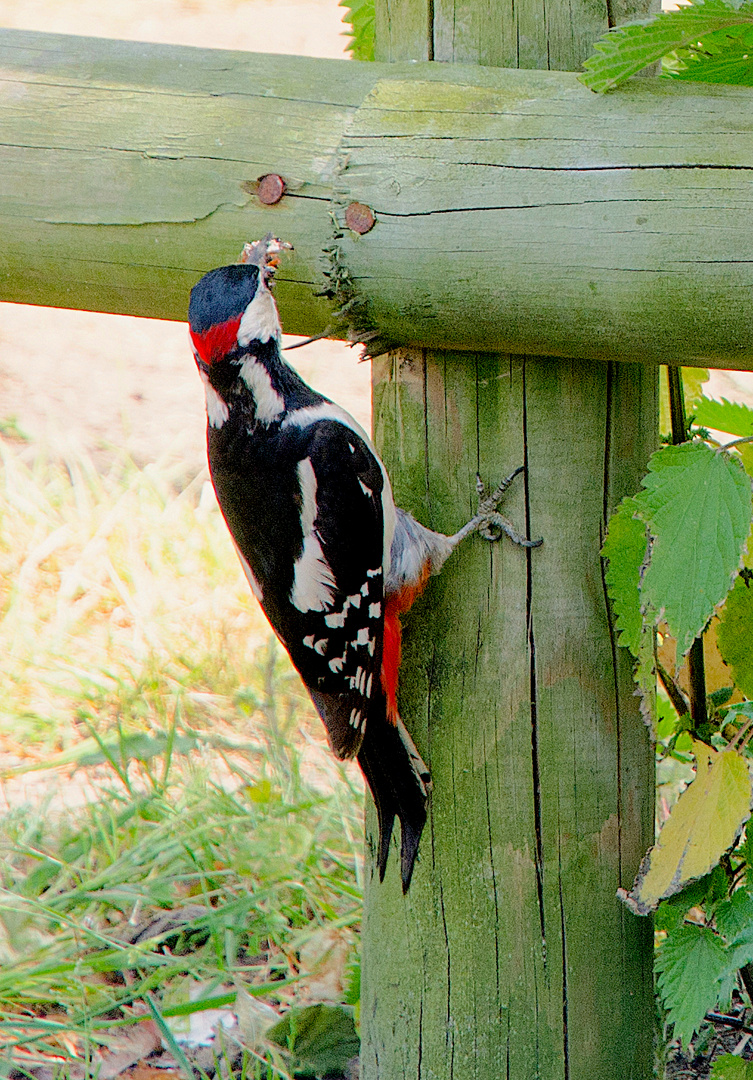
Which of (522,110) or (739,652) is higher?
(522,110)

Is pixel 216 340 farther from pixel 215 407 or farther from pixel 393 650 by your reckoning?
pixel 393 650

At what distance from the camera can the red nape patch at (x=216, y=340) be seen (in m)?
1.75

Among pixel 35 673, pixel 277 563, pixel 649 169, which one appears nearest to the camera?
pixel 649 169

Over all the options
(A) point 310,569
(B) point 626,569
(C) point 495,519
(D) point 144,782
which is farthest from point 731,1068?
(D) point 144,782

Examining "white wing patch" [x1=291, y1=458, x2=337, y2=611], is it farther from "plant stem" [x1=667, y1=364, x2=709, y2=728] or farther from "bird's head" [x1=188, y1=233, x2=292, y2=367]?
"plant stem" [x1=667, y1=364, x2=709, y2=728]

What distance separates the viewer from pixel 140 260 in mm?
1701

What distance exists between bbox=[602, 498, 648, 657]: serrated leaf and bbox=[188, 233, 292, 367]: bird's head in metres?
0.62

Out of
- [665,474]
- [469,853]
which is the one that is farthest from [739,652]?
[469,853]

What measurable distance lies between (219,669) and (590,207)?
2.38 meters

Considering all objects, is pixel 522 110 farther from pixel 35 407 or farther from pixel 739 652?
pixel 35 407

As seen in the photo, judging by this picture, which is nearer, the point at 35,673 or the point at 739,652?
the point at 739,652

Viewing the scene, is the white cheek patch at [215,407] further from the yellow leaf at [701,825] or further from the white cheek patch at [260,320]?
the yellow leaf at [701,825]

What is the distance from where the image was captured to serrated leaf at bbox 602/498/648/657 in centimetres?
170

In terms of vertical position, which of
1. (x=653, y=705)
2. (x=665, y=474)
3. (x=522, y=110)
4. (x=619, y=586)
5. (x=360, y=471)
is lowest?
(x=653, y=705)
